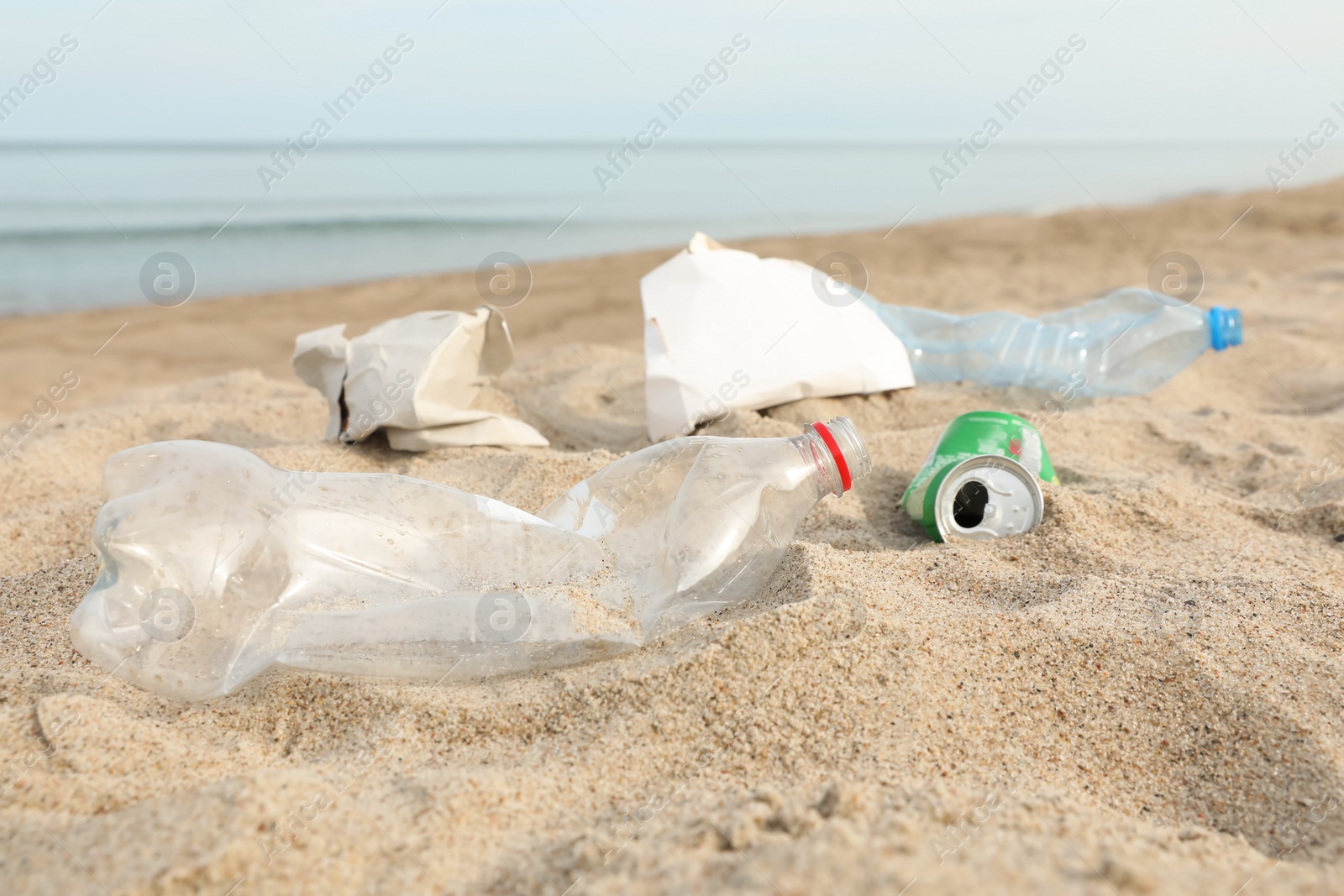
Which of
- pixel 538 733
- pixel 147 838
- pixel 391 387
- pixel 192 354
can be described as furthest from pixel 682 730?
pixel 192 354

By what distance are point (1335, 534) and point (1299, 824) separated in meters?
1.10

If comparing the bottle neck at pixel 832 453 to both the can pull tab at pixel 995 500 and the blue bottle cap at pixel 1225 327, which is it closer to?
the can pull tab at pixel 995 500

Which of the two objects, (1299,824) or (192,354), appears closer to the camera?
(1299,824)

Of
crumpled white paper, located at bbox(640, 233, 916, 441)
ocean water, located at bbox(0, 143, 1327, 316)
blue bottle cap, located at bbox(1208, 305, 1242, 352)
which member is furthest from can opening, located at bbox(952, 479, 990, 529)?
ocean water, located at bbox(0, 143, 1327, 316)

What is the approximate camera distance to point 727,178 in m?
18.2

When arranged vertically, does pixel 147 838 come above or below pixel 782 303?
below

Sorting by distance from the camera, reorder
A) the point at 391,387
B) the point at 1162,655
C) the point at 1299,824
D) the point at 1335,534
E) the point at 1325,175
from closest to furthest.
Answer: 1. the point at 1299,824
2. the point at 1162,655
3. the point at 1335,534
4. the point at 391,387
5. the point at 1325,175

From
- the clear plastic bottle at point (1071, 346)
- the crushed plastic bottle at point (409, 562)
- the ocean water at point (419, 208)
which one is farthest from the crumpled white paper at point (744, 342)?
the ocean water at point (419, 208)

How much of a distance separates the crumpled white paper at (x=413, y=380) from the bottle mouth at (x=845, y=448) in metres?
1.11

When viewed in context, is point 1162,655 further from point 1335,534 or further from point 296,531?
point 296,531

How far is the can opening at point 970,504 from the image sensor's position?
1.90 metres

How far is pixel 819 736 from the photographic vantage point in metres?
1.19

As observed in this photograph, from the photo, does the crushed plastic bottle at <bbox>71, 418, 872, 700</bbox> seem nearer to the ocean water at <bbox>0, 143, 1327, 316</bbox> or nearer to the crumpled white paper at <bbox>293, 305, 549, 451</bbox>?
the crumpled white paper at <bbox>293, 305, 549, 451</bbox>

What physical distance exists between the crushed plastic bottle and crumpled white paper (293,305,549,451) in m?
0.62
